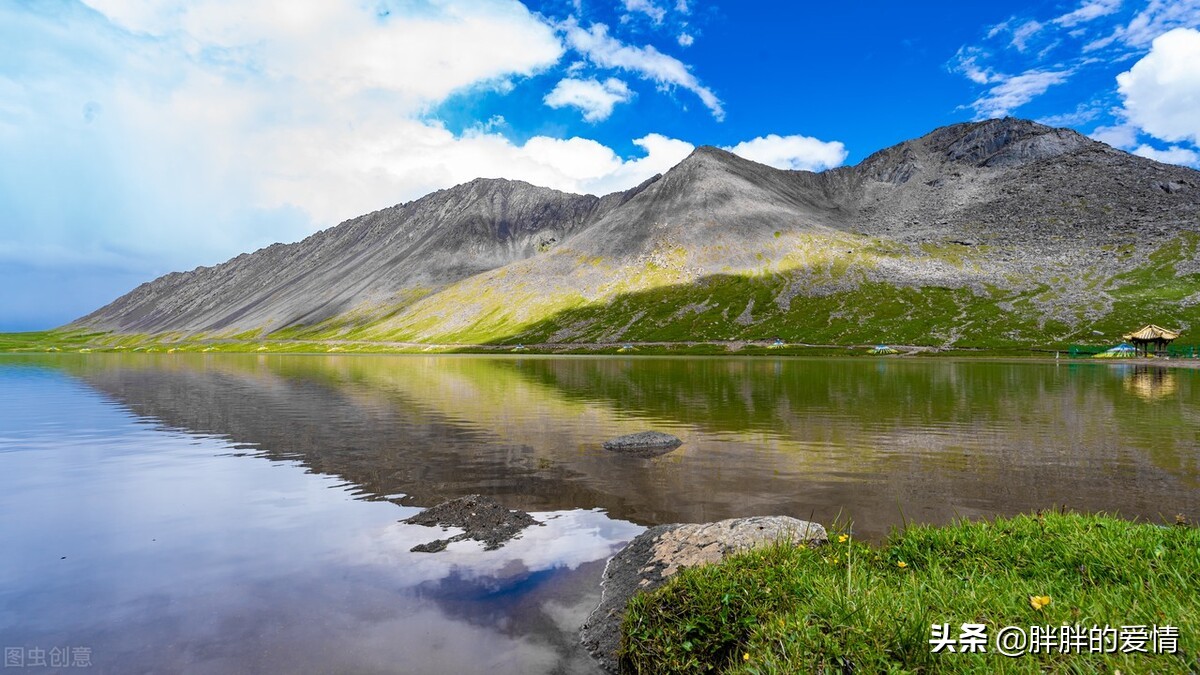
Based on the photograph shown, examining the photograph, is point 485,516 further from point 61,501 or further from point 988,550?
point 61,501

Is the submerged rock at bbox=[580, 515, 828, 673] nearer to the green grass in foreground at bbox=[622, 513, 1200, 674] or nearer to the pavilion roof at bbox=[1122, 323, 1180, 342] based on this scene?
the green grass in foreground at bbox=[622, 513, 1200, 674]

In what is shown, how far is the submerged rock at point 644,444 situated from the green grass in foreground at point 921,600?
17990 millimetres

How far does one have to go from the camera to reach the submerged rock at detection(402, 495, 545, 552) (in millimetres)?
16406

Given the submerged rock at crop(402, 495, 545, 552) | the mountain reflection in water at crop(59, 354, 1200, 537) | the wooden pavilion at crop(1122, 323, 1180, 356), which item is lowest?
the mountain reflection in water at crop(59, 354, 1200, 537)

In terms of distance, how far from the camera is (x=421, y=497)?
2139 centimetres

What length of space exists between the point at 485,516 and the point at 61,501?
53.4 ft

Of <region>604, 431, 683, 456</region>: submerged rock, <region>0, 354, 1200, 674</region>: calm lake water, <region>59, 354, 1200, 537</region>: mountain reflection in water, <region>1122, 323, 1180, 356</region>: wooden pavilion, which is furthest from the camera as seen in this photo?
<region>1122, 323, 1180, 356</region>: wooden pavilion

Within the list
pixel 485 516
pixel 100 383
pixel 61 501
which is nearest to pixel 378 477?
pixel 485 516

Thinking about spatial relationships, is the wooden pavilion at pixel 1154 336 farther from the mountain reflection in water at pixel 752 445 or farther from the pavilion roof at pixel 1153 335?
the mountain reflection in water at pixel 752 445

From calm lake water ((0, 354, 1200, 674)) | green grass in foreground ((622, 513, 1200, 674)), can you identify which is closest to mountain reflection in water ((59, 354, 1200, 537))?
calm lake water ((0, 354, 1200, 674))

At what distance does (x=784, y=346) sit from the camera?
552 ft

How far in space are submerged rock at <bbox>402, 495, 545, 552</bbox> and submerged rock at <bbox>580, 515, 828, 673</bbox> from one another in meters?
4.10

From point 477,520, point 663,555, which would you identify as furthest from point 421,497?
point 663,555

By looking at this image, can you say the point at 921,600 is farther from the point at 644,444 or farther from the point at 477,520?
the point at 644,444
